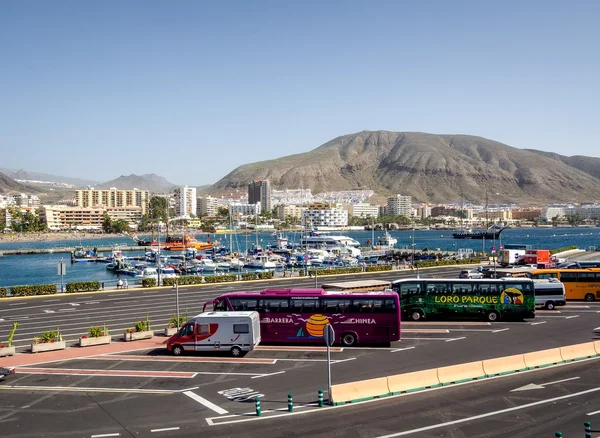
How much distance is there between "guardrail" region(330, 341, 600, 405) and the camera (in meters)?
17.0

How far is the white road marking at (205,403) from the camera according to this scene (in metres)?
16.3

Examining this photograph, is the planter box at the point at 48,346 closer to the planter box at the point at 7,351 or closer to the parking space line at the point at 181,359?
the planter box at the point at 7,351

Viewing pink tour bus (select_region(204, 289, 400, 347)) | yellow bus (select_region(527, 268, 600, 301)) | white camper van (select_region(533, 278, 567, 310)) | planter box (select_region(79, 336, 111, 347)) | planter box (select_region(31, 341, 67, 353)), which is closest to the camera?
planter box (select_region(31, 341, 67, 353))

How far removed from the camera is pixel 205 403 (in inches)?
677

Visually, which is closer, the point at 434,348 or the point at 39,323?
the point at 434,348

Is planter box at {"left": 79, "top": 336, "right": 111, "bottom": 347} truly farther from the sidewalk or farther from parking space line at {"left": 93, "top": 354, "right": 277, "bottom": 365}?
parking space line at {"left": 93, "top": 354, "right": 277, "bottom": 365}

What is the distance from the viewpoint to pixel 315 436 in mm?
13969

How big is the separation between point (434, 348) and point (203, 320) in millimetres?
10547

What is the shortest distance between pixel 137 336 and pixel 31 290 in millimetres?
22554

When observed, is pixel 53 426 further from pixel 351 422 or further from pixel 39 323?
pixel 39 323

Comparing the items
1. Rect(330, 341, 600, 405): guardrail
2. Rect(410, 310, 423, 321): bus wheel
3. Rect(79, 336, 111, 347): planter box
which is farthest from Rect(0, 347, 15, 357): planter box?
Rect(410, 310, 423, 321): bus wheel

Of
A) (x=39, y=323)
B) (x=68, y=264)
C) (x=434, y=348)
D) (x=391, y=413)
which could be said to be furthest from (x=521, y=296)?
(x=68, y=264)

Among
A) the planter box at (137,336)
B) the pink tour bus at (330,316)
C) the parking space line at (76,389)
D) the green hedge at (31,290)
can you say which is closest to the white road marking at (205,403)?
the parking space line at (76,389)

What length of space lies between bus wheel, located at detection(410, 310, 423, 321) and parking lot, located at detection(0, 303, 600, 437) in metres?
2.25
